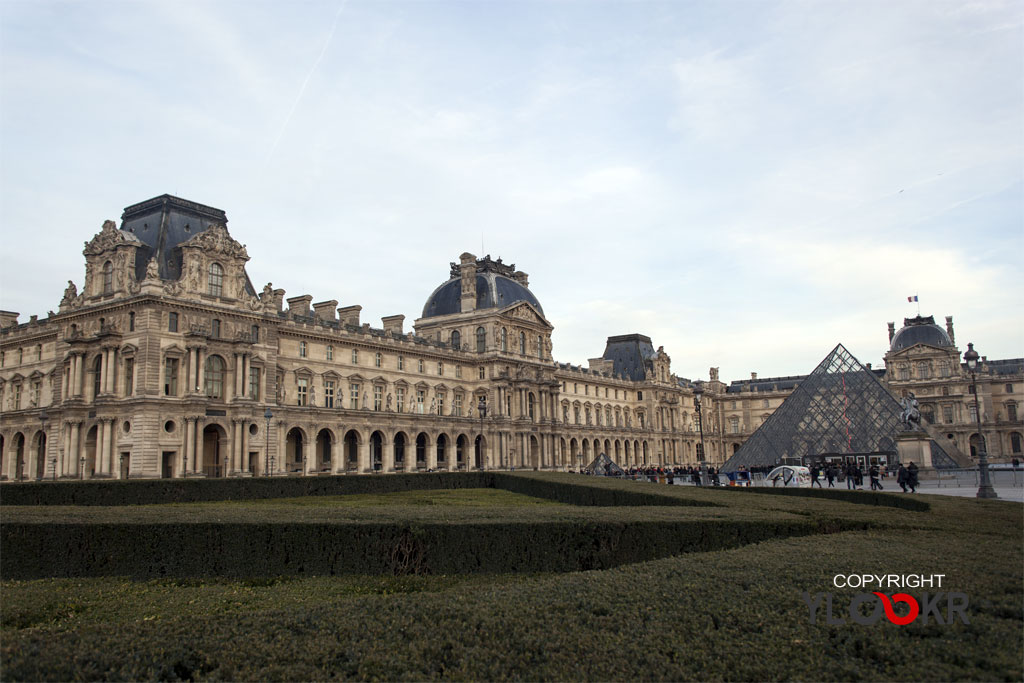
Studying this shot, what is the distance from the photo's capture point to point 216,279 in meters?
49.1

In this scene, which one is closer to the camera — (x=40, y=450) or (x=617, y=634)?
(x=617, y=634)

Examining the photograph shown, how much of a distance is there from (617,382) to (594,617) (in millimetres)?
94948

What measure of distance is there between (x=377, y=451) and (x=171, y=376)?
2284 cm

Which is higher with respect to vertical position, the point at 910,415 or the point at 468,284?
the point at 468,284

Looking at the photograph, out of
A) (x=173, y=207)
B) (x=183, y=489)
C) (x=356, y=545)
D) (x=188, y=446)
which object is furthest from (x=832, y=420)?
(x=356, y=545)

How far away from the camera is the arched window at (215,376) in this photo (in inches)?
1886

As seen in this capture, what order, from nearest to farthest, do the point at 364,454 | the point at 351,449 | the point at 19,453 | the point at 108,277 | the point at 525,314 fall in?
1. the point at 108,277
2. the point at 19,453
3. the point at 364,454
4. the point at 351,449
5. the point at 525,314

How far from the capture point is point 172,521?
14195 millimetres

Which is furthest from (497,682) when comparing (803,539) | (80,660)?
(803,539)

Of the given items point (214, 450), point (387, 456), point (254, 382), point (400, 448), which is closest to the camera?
point (214, 450)

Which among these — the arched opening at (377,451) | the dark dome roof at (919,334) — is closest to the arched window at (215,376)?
the arched opening at (377,451)

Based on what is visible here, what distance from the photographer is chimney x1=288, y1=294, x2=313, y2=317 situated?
63.0 metres

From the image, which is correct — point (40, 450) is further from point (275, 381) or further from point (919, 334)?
point (919, 334)

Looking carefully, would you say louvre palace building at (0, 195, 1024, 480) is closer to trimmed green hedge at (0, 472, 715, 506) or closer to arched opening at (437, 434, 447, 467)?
arched opening at (437, 434, 447, 467)
